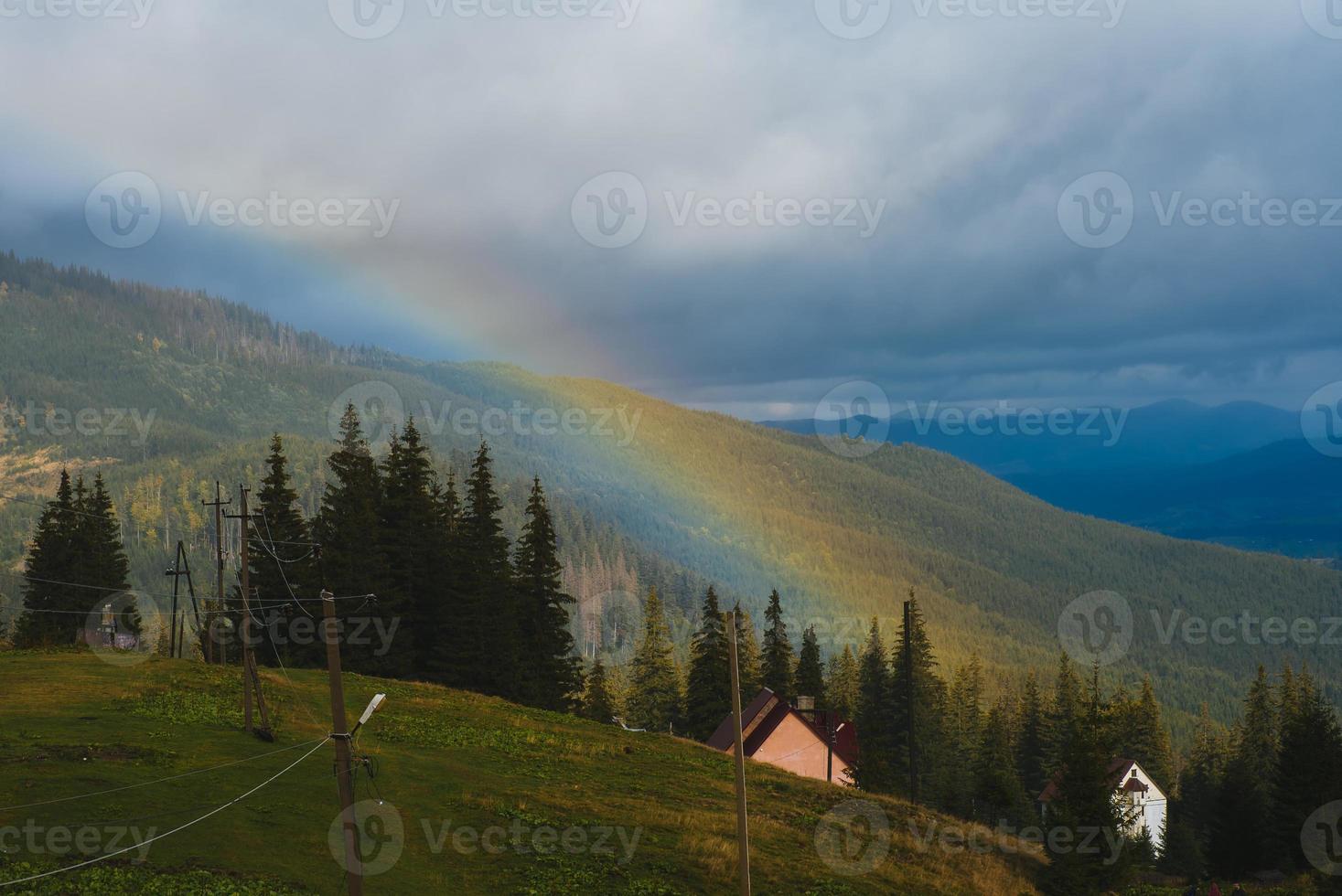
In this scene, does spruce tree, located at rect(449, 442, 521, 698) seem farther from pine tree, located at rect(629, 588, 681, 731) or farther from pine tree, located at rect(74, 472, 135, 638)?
pine tree, located at rect(74, 472, 135, 638)

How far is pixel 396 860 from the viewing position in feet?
82.2

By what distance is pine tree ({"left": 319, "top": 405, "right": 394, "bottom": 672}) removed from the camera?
182ft

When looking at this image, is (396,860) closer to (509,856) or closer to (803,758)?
(509,856)

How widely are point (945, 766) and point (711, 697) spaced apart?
2720cm

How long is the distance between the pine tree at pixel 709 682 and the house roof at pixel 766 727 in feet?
3.81

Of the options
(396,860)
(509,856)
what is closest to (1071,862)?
(509,856)

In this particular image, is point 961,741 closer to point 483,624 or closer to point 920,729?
point 920,729

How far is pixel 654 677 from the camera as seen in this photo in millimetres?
82125

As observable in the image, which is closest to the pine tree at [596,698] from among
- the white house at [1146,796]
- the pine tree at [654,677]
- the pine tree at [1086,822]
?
the pine tree at [654,677]

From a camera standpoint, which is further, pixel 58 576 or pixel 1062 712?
pixel 1062 712

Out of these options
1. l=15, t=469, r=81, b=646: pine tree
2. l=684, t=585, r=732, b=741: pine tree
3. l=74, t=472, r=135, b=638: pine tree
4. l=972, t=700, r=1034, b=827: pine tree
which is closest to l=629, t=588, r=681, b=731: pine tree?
l=684, t=585, r=732, b=741: pine tree

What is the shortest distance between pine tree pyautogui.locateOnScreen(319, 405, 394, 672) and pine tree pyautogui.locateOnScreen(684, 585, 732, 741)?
24.9m

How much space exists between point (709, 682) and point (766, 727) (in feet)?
28.6

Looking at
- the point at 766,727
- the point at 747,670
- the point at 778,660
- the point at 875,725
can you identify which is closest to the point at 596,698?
the point at 747,670
